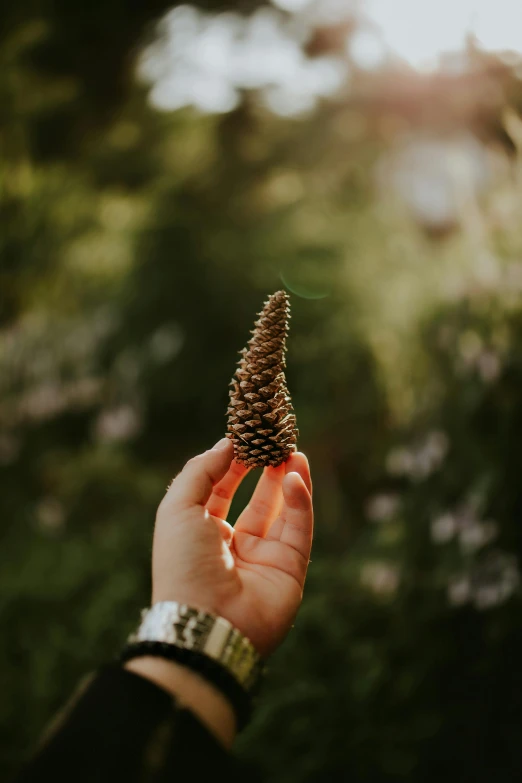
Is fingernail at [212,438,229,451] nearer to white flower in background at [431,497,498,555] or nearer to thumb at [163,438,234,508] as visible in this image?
thumb at [163,438,234,508]

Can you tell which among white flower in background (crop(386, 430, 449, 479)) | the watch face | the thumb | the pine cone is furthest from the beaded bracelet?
white flower in background (crop(386, 430, 449, 479))

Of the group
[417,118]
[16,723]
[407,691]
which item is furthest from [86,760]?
[417,118]

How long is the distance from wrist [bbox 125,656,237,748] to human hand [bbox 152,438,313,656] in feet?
0.30

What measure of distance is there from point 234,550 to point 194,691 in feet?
0.98

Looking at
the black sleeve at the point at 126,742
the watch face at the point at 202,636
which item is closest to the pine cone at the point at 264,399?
the watch face at the point at 202,636

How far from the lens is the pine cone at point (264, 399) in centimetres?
96

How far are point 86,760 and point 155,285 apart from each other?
306 centimetres

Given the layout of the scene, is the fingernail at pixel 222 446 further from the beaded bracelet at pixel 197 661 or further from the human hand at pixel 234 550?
the beaded bracelet at pixel 197 661

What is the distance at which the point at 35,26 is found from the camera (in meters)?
2.67

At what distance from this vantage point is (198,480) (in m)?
0.91

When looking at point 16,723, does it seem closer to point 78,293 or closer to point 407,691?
point 407,691

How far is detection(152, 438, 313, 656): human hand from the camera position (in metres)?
0.83

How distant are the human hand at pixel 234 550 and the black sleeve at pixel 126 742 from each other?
0.49 ft

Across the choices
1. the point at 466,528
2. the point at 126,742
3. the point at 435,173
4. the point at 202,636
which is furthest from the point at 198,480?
the point at 435,173
